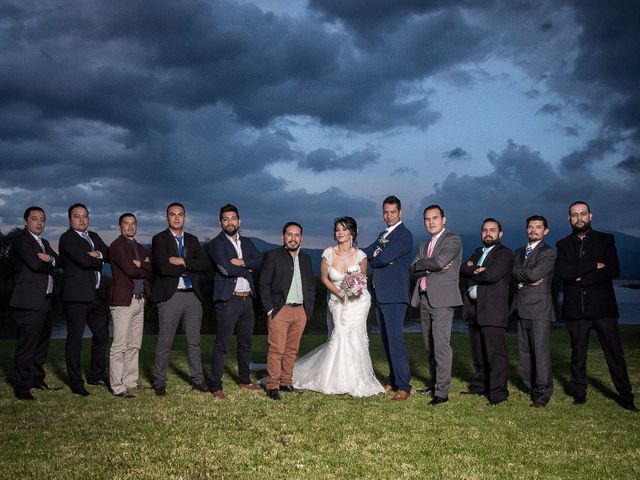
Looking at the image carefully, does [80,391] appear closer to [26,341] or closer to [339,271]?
[26,341]

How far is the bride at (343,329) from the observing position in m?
9.52

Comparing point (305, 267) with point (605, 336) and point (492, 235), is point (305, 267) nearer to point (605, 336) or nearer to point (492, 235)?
point (492, 235)

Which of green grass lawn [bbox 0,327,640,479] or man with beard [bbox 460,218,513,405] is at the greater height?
man with beard [bbox 460,218,513,405]

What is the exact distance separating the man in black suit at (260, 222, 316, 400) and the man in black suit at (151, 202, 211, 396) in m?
1.04

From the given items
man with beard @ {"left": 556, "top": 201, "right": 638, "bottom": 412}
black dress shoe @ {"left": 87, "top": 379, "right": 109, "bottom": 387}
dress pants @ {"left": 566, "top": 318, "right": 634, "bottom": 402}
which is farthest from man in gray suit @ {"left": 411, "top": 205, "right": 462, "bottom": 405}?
black dress shoe @ {"left": 87, "top": 379, "right": 109, "bottom": 387}

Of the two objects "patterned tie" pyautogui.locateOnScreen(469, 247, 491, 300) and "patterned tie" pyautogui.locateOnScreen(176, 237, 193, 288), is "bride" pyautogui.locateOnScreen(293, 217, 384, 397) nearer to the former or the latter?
"patterned tie" pyautogui.locateOnScreen(469, 247, 491, 300)

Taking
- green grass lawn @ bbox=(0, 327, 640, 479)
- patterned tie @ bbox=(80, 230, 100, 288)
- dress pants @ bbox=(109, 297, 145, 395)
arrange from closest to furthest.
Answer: green grass lawn @ bbox=(0, 327, 640, 479) < dress pants @ bbox=(109, 297, 145, 395) < patterned tie @ bbox=(80, 230, 100, 288)

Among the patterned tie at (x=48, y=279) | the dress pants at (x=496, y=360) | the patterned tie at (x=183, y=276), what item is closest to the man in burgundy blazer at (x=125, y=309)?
the patterned tie at (x=183, y=276)

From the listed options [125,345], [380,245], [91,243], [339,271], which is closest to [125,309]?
[125,345]

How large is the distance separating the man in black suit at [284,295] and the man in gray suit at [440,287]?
1814 millimetres

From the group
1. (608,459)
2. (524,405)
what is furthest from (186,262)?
(608,459)

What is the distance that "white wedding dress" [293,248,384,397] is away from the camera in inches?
373

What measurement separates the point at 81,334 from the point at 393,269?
5.11 meters

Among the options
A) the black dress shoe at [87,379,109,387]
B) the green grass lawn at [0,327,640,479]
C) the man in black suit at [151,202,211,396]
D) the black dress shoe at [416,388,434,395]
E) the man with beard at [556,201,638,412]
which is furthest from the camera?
the black dress shoe at [87,379,109,387]
